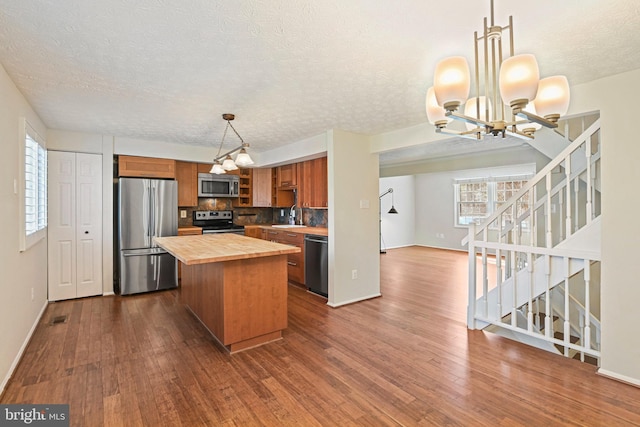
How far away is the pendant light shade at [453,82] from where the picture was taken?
1.42 metres

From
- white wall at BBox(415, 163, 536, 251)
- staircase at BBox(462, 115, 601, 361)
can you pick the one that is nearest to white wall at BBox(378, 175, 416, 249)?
white wall at BBox(415, 163, 536, 251)

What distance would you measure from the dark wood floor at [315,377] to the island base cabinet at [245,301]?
14cm

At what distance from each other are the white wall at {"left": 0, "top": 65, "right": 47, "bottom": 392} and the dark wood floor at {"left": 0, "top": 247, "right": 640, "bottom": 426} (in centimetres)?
20

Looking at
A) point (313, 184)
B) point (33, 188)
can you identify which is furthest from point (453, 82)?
point (33, 188)

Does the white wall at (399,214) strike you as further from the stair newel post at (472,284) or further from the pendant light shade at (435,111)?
the pendant light shade at (435,111)

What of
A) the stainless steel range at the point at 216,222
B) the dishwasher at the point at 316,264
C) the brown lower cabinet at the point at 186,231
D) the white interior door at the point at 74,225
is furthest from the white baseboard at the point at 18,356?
the dishwasher at the point at 316,264

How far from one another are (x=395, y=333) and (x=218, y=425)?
1866 millimetres

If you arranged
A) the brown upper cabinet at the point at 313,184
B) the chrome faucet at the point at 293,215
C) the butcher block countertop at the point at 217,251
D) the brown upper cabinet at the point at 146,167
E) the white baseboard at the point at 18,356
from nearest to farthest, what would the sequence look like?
the white baseboard at the point at 18,356 < the butcher block countertop at the point at 217,251 < the brown upper cabinet at the point at 146,167 < the brown upper cabinet at the point at 313,184 < the chrome faucet at the point at 293,215

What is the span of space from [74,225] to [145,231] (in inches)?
32.8

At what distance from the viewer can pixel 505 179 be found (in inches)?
305

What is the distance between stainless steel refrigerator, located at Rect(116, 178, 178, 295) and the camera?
4469 millimetres

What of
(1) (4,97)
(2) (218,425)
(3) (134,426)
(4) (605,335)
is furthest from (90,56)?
(4) (605,335)

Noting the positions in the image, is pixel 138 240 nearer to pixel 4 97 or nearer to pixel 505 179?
pixel 4 97

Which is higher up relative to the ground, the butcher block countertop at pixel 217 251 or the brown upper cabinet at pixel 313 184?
the brown upper cabinet at pixel 313 184
